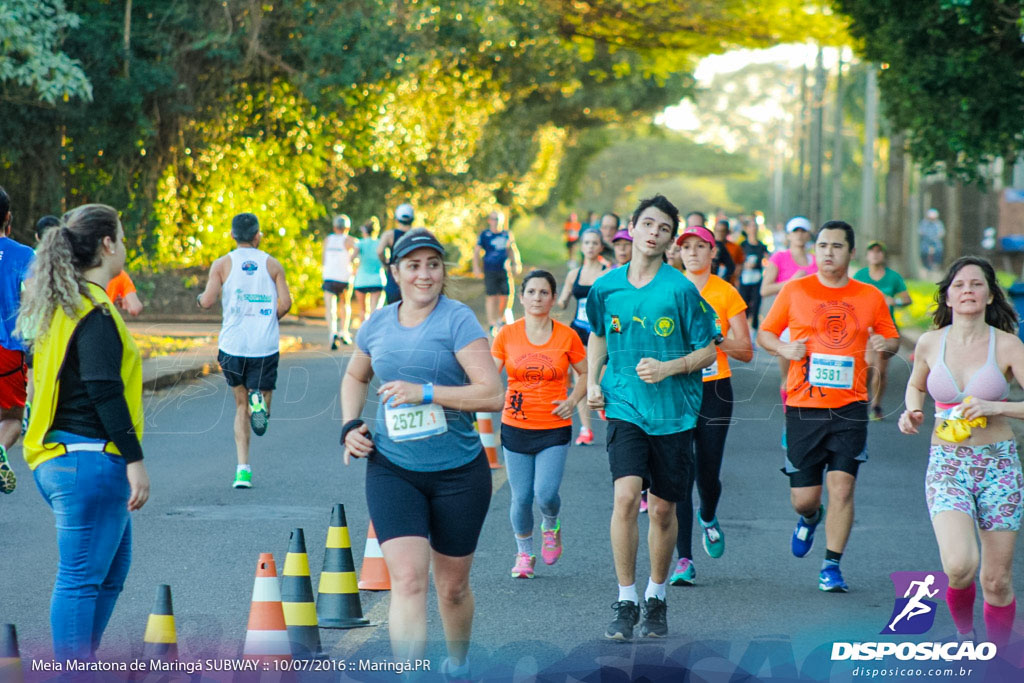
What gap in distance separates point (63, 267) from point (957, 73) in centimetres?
1370

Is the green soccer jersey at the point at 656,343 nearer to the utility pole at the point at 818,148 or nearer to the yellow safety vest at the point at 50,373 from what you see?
the yellow safety vest at the point at 50,373

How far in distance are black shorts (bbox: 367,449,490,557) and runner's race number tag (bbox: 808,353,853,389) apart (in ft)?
9.25

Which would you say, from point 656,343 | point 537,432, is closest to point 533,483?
point 537,432

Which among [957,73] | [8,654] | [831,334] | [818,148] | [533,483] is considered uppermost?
[818,148]

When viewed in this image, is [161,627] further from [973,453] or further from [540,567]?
[973,453]

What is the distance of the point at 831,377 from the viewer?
23.8 feet

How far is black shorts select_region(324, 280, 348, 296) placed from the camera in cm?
1978

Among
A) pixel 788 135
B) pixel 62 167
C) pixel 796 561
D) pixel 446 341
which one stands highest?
pixel 788 135

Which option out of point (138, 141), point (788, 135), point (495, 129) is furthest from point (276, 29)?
point (788, 135)

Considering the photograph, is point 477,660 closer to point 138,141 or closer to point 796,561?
point 796,561

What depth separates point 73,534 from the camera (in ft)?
15.4

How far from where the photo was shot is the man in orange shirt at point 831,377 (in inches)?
284

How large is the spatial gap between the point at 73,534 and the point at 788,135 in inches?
4444

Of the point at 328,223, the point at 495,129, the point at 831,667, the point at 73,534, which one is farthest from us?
the point at 495,129
